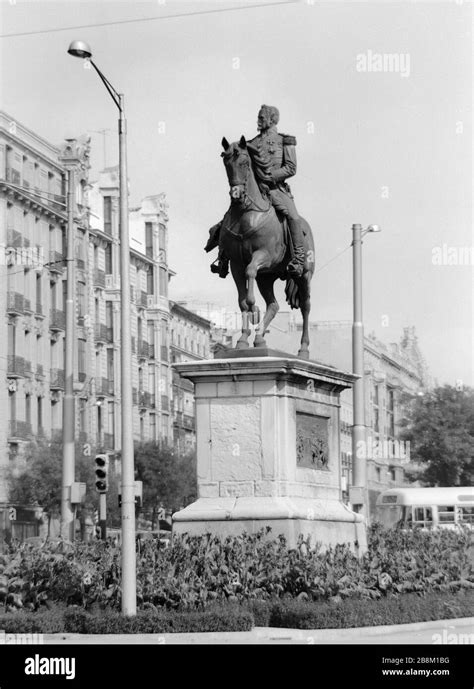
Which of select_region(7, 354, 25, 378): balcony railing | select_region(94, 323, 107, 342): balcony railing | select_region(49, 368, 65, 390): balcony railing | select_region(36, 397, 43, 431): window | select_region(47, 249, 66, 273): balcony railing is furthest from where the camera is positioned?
select_region(94, 323, 107, 342): balcony railing

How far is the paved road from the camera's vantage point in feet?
60.3

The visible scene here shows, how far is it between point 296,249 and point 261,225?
770 mm

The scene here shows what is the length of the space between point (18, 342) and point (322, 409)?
2081 inches

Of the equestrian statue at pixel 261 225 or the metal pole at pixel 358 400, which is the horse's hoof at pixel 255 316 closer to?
the equestrian statue at pixel 261 225

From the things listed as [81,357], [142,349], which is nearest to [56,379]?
[81,357]

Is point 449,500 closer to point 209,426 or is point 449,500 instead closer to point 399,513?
point 399,513

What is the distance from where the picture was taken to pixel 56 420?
264 feet

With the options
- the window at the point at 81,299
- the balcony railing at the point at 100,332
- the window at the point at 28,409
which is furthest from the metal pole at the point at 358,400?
the balcony railing at the point at 100,332

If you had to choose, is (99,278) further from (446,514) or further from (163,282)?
(446,514)

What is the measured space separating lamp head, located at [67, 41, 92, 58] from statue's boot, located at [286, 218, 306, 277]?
4816 mm

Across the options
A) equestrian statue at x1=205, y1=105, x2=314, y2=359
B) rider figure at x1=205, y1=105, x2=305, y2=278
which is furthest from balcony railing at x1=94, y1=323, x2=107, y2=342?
rider figure at x1=205, y1=105, x2=305, y2=278

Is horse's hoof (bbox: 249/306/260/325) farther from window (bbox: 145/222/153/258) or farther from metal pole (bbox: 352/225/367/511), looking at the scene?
window (bbox: 145/222/153/258)

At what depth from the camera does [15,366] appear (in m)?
75.2
